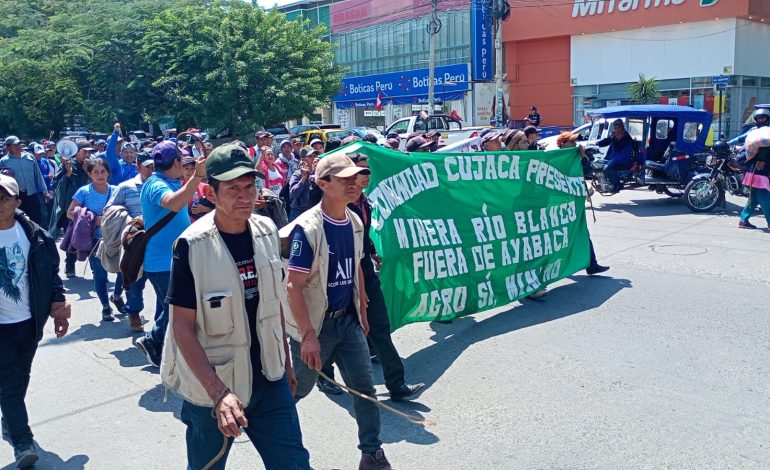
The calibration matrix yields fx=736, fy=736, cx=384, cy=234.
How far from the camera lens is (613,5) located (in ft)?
112

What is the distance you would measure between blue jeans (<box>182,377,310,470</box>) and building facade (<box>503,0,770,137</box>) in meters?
28.6

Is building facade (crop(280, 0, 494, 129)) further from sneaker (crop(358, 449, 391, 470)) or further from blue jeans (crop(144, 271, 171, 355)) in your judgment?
sneaker (crop(358, 449, 391, 470))

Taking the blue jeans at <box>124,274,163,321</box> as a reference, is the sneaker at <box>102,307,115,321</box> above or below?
below

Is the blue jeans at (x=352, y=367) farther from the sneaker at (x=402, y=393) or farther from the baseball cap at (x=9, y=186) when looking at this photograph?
the baseball cap at (x=9, y=186)

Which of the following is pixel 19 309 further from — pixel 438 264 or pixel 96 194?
pixel 96 194

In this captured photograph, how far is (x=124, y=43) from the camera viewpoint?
108ft

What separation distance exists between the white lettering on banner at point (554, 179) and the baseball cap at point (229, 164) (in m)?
5.10

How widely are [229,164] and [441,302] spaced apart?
3749 millimetres

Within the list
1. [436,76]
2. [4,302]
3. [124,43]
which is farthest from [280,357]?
[436,76]

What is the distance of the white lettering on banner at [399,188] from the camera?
6.09 meters

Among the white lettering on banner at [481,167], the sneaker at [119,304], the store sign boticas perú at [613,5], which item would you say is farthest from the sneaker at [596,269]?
the store sign boticas perú at [613,5]

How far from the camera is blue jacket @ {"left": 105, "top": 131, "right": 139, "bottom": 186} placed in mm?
10688

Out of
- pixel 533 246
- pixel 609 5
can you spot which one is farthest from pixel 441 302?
pixel 609 5

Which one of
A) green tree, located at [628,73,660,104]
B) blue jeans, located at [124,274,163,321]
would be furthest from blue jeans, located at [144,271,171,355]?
green tree, located at [628,73,660,104]
